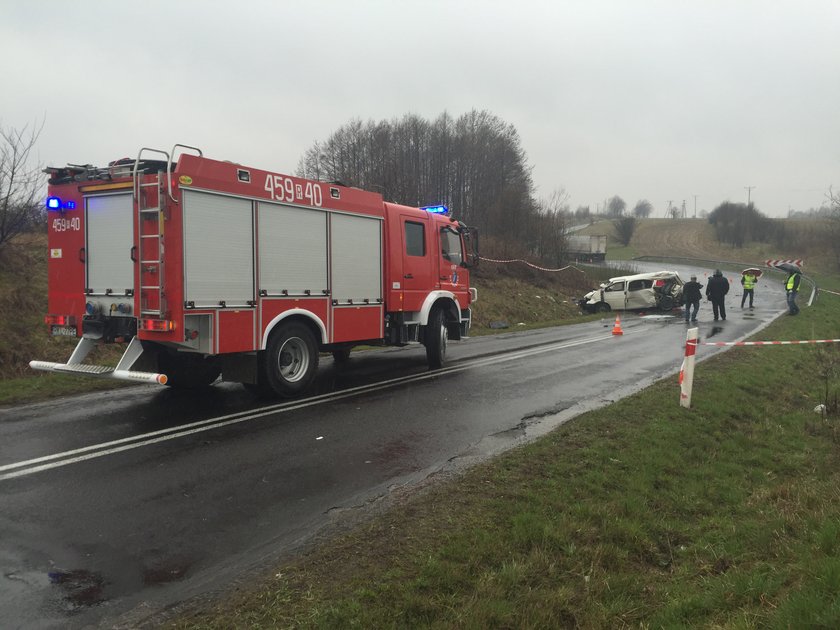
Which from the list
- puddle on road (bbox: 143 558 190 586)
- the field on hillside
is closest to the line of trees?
the field on hillside

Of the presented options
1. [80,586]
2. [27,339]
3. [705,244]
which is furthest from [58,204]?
[705,244]

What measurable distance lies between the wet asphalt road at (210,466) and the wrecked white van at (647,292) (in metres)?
16.8

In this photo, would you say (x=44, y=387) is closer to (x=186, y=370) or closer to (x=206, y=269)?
(x=186, y=370)

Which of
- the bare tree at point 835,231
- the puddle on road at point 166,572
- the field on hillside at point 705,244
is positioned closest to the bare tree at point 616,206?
the field on hillside at point 705,244

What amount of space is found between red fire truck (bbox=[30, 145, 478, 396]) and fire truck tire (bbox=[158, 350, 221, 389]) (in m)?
0.02

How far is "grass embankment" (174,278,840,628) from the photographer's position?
3.20 m

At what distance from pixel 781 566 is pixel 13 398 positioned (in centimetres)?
886

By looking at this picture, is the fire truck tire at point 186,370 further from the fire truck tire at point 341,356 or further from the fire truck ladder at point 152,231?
the fire truck tire at point 341,356

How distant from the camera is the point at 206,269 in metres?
7.46

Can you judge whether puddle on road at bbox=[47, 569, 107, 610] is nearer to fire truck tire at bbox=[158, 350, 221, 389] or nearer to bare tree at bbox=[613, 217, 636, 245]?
fire truck tire at bbox=[158, 350, 221, 389]

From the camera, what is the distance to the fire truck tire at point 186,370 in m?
8.79

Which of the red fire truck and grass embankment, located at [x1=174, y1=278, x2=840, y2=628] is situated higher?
the red fire truck

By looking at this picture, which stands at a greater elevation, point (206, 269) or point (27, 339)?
point (206, 269)

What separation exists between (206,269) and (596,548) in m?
Result: 5.42
